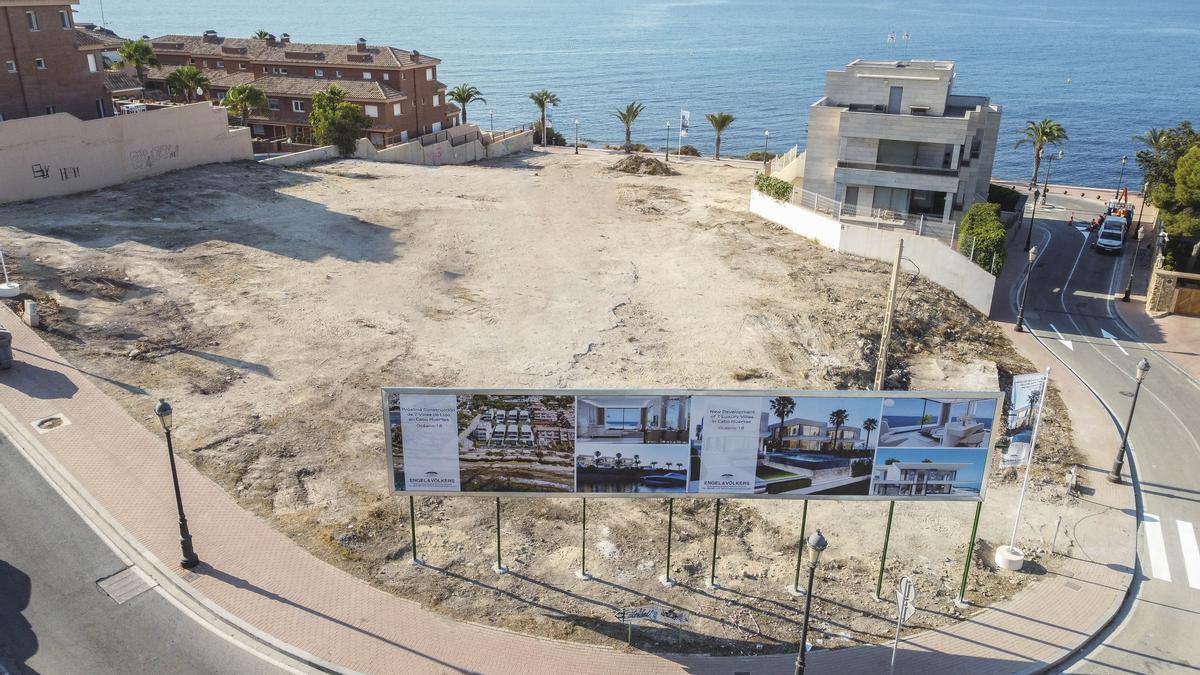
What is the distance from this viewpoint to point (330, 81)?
261 ft

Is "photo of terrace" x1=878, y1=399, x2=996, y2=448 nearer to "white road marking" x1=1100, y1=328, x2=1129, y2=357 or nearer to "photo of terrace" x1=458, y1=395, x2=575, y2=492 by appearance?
"photo of terrace" x1=458, y1=395, x2=575, y2=492

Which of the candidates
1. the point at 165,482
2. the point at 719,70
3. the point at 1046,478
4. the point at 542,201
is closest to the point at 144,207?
the point at 542,201

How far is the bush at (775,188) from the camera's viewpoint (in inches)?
2060

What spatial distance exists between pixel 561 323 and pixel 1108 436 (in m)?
20.8

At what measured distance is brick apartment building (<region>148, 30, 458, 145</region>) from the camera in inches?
3022

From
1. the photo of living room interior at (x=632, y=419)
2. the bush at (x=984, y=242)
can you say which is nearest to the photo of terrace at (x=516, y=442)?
the photo of living room interior at (x=632, y=419)

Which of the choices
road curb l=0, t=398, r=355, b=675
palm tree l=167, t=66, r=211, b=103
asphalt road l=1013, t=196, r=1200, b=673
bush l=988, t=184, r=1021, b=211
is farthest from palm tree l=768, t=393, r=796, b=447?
palm tree l=167, t=66, r=211, b=103

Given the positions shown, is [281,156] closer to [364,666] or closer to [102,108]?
[102,108]

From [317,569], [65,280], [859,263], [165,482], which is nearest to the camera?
[317,569]

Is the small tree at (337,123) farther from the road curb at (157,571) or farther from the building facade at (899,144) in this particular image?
the road curb at (157,571)

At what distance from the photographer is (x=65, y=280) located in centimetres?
3450

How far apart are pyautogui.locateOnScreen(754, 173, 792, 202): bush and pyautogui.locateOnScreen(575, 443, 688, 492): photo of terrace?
37.2 metres

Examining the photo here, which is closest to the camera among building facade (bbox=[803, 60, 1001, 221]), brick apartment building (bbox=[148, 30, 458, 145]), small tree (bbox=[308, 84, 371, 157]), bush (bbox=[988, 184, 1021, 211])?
building facade (bbox=[803, 60, 1001, 221])

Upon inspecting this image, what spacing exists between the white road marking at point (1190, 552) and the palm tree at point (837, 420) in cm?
1149
